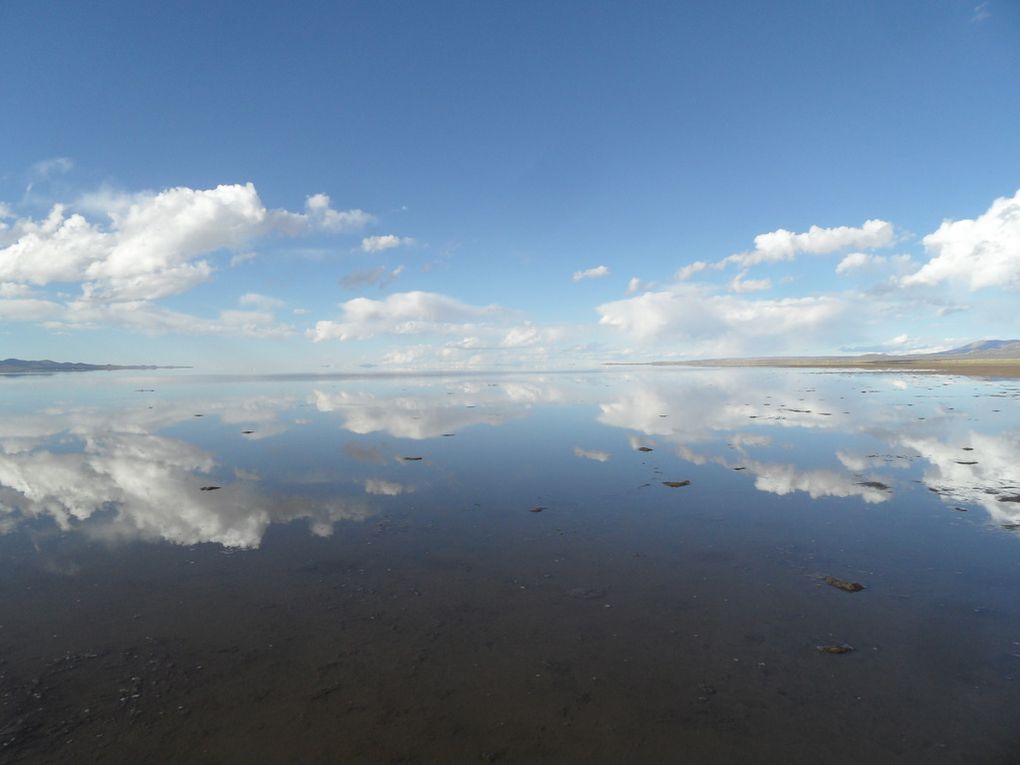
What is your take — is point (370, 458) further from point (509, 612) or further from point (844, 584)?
point (844, 584)

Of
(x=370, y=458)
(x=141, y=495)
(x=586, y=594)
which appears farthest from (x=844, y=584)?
(x=141, y=495)

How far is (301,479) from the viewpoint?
1878cm

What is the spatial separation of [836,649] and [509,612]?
571 cm

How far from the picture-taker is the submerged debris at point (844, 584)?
Result: 9883 mm

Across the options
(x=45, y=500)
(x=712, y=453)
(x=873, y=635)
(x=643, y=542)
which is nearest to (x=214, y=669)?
(x=643, y=542)

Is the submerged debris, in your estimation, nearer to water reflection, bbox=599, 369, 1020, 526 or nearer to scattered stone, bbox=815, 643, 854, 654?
scattered stone, bbox=815, 643, 854, 654

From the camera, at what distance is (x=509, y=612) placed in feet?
29.8

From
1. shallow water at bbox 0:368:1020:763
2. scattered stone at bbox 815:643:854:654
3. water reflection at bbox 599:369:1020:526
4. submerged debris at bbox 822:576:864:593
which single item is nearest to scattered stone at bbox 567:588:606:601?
shallow water at bbox 0:368:1020:763

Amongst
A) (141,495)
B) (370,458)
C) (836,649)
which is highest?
(370,458)

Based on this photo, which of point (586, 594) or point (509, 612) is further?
point (586, 594)

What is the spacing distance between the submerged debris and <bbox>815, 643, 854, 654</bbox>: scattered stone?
2.37 m

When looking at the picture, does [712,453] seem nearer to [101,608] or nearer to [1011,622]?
[1011,622]

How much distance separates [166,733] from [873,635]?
1129 cm

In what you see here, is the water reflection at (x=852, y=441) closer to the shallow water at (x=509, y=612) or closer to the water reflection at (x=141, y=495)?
the shallow water at (x=509, y=612)
